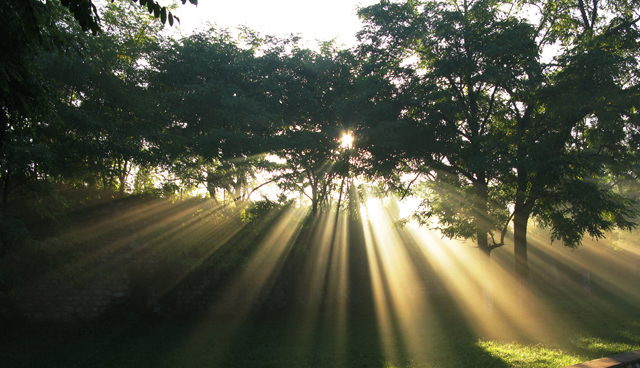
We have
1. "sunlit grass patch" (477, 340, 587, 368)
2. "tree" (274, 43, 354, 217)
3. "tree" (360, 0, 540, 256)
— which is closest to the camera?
"sunlit grass patch" (477, 340, 587, 368)

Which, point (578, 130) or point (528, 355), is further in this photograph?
point (578, 130)

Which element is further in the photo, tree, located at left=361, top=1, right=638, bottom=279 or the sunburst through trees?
tree, located at left=361, top=1, right=638, bottom=279

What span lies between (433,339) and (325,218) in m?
9.57

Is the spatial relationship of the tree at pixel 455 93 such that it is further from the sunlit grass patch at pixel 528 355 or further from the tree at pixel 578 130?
the sunlit grass patch at pixel 528 355

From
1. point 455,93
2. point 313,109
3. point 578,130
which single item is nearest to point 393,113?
point 455,93

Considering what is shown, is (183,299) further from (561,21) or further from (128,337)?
(561,21)

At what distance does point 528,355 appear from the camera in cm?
805

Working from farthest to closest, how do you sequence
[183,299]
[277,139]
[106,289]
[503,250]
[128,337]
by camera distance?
[503,250] → [277,139] → [183,299] → [106,289] → [128,337]

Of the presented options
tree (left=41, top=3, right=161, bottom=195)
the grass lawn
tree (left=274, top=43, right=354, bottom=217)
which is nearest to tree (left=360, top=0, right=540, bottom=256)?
tree (left=274, top=43, right=354, bottom=217)

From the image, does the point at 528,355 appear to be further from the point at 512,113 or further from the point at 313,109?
the point at 313,109

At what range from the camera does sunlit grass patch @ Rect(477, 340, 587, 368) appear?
7.29 metres

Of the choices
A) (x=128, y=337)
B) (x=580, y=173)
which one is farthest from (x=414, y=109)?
(x=128, y=337)

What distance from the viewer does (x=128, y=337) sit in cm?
1030

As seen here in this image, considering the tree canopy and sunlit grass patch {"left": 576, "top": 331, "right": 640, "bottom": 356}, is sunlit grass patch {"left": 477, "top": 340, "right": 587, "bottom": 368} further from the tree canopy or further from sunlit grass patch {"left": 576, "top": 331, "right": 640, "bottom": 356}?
the tree canopy
